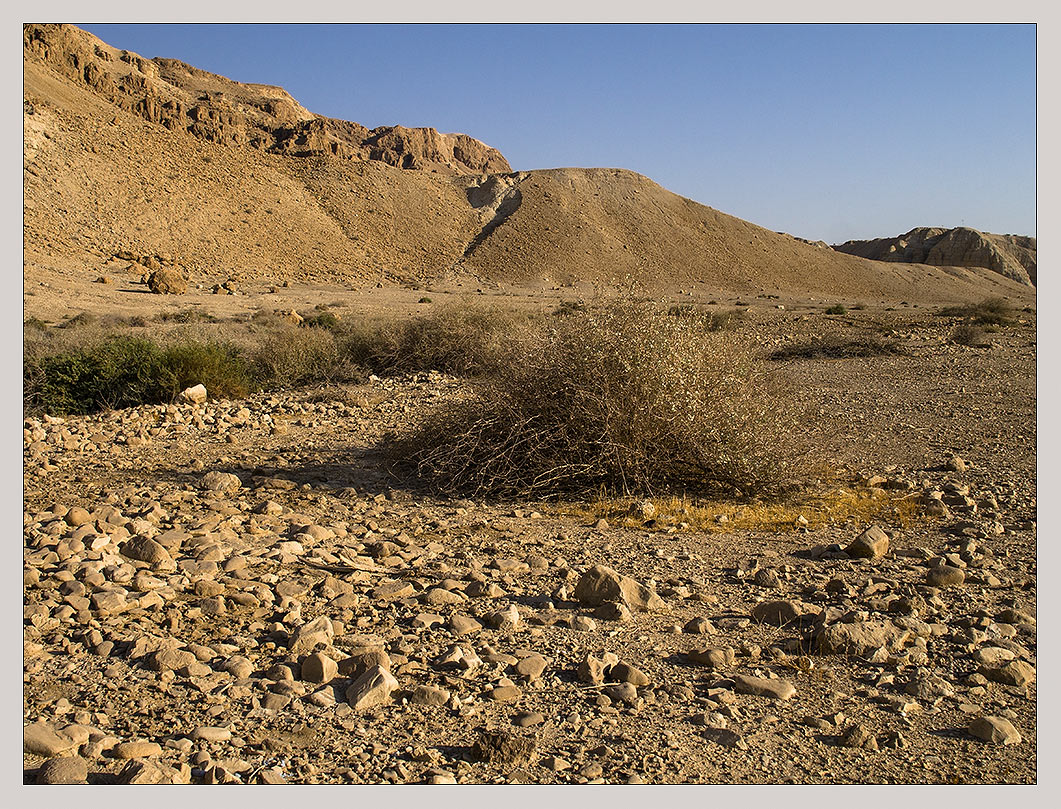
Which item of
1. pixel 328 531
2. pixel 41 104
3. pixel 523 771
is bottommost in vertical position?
pixel 523 771

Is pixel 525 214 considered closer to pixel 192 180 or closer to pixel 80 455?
pixel 192 180

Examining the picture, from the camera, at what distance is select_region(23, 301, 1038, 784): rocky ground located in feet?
8.59

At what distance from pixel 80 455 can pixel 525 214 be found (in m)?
56.7

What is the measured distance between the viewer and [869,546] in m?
4.50

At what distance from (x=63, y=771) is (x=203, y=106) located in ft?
234

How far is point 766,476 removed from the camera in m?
5.82

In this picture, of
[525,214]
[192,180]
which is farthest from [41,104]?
[525,214]

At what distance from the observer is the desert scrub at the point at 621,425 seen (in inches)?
230

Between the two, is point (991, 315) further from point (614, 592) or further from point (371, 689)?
point (371, 689)

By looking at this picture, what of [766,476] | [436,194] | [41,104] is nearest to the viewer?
[766,476]

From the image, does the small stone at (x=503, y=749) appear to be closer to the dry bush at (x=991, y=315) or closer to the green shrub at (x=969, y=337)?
the green shrub at (x=969, y=337)

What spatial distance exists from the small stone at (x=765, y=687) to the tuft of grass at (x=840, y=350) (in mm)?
13109

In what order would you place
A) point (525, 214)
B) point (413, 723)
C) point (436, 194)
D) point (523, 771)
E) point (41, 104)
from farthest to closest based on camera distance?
point (436, 194), point (525, 214), point (41, 104), point (413, 723), point (523, 771)

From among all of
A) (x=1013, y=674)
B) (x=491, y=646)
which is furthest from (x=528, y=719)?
(x=1013, y=674)
